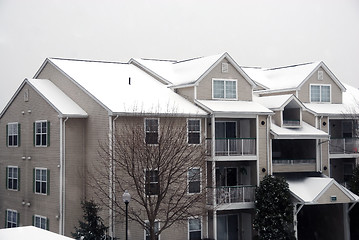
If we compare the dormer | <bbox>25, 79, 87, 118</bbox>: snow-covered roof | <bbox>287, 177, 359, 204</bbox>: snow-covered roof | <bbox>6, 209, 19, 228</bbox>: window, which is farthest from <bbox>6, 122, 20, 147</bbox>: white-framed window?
<bbox>287, 177, 359, 204</bbox>: snow-covered roof

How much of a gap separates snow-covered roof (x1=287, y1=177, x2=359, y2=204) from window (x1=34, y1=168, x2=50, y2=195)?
40.2 feet

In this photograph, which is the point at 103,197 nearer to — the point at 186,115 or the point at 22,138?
the point at 186,115

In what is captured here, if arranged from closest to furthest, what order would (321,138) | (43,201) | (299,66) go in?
(43,201) → (321,138) → (299,66)

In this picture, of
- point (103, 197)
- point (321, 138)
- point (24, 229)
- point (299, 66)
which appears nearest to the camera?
point (24, 229)

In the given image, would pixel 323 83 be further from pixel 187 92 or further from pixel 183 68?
pixel 187 92

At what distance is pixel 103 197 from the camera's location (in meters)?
28.2

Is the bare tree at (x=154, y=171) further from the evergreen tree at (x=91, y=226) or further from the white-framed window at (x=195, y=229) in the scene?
the white-framed window at (x=195, y=229)

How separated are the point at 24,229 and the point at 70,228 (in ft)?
32.6

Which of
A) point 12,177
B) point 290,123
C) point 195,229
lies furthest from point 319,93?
point 12,177

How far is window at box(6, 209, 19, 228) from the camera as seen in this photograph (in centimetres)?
3356

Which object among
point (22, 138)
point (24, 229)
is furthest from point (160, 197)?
point (22, 138)

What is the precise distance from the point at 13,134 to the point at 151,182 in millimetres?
10817

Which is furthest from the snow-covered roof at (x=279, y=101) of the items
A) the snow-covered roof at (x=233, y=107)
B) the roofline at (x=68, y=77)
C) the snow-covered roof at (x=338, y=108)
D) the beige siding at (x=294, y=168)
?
the roofline at (x=68, y=77)

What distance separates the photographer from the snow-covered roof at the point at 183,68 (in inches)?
1250
